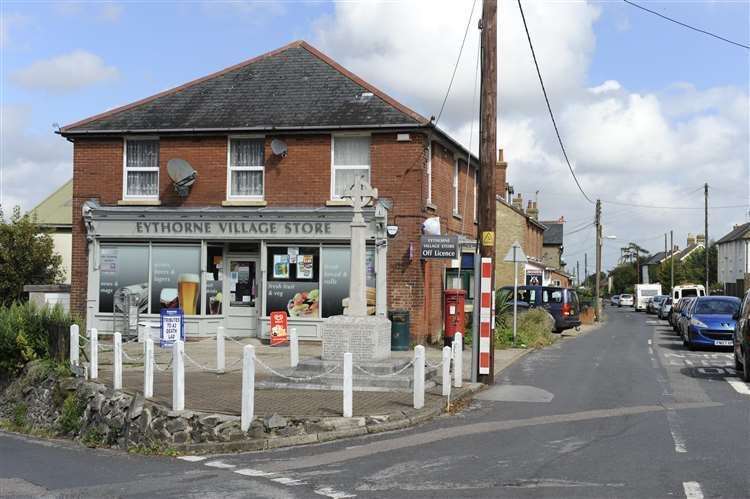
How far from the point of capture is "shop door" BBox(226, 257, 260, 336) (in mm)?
23875

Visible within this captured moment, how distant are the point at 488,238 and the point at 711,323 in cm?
1075

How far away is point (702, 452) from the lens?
9.22 meters

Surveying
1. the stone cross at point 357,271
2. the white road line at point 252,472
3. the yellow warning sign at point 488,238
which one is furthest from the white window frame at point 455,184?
the white road line at point 252,472

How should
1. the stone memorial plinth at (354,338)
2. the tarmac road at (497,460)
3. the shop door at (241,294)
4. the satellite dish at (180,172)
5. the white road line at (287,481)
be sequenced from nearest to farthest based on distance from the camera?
the tarmac road at (497,460) → the white road line at (287,481) → the stone memorial plinth at (354,338) → the satellite dish at (180,172) → the shop door at (241,294)

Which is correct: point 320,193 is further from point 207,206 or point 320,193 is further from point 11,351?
A: point 11,351

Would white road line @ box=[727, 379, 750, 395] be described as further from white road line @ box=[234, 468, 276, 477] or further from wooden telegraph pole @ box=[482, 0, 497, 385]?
white road line @ box=[234, 468, 276, 477]

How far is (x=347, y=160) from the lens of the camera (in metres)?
23.1

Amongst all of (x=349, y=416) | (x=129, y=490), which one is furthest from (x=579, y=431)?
(x=129, y=490)

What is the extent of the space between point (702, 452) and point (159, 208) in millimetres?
17699

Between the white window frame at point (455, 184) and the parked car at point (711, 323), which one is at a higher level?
the white window frame at point (455, 184)

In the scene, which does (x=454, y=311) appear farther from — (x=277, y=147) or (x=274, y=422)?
(x=274, y=422)

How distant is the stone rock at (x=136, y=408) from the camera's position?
11.7 m

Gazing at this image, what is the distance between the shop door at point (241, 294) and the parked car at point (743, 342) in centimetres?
1260

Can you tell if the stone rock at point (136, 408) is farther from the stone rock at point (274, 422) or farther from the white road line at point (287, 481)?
the white road line at point (287, 481)
